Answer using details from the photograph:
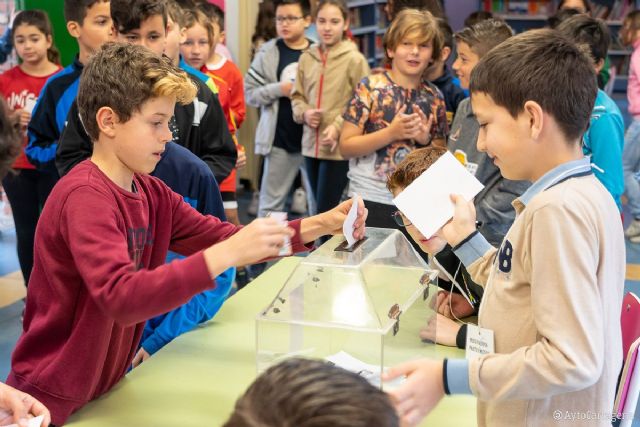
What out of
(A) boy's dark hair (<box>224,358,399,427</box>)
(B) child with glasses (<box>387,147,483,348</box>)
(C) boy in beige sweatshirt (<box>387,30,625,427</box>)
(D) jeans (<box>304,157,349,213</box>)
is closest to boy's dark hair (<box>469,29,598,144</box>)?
(C) boy in beige sweatshirt (<box>387,30,625,427</box>)

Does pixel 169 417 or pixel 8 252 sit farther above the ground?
pixel 169 417

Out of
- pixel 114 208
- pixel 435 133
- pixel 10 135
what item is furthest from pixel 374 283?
pixel 435 133

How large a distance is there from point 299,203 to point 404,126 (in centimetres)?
307

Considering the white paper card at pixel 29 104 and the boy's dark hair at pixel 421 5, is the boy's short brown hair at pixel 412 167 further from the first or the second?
the white paper card at pixel 29 104

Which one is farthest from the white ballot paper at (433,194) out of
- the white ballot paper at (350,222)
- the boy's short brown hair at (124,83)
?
the boy's short brown hair at (124,83)

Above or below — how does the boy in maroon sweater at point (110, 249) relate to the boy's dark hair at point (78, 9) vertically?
below

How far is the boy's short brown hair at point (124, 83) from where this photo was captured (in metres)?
1.82

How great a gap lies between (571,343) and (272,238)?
621 millimetres

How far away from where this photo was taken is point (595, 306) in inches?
53.9

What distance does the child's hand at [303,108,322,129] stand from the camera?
4828 millimetres

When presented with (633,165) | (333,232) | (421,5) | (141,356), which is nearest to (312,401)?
(333,232)

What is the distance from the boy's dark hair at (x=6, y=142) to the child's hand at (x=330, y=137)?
10.1 feet

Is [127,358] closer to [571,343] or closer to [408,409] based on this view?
[408,409]

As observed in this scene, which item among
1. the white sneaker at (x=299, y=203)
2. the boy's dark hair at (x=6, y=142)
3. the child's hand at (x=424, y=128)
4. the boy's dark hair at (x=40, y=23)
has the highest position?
the boy's dark hair at (x=6, y=142)
